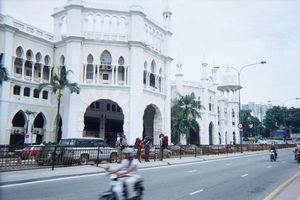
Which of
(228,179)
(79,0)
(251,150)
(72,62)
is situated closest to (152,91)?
(72,62)

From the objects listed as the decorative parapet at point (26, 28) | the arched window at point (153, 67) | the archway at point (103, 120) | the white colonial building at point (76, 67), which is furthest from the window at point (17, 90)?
the arched window at point (153, 67)

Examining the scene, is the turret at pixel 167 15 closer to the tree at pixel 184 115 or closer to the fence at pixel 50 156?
the tree at pixel 184 115

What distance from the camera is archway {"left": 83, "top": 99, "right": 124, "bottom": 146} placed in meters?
40.7

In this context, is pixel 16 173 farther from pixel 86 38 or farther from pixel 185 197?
pixel 86 38

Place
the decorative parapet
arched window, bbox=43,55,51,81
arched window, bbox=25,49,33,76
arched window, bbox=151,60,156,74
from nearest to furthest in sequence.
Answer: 1. the decorative parapet
2. arched window, bbox=25,49,33,76
3. arched window, bbox=43,55,51,81
4. arched window, bbox=151,60,156,74

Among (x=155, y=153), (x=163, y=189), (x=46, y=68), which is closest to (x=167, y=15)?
(x=46, y=68)

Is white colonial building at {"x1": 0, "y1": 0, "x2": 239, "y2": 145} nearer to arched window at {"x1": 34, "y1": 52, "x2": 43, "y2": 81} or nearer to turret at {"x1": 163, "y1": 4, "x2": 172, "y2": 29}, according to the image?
arched window at {"x1": 34, "y1": 52, "x2": 43, "y2": 81}

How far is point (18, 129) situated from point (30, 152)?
2247 cm

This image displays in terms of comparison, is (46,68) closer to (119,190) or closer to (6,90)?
(6,90)

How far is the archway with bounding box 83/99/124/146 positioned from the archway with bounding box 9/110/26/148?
748 cm

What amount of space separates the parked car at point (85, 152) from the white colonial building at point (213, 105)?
3645 cm

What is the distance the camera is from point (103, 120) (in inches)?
1671

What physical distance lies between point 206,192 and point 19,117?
31.4 m

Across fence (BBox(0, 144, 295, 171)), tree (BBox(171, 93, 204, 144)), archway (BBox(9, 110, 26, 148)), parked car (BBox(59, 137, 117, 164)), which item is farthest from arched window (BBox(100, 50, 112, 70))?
tree (BBox(171, 93, 204, 144))
